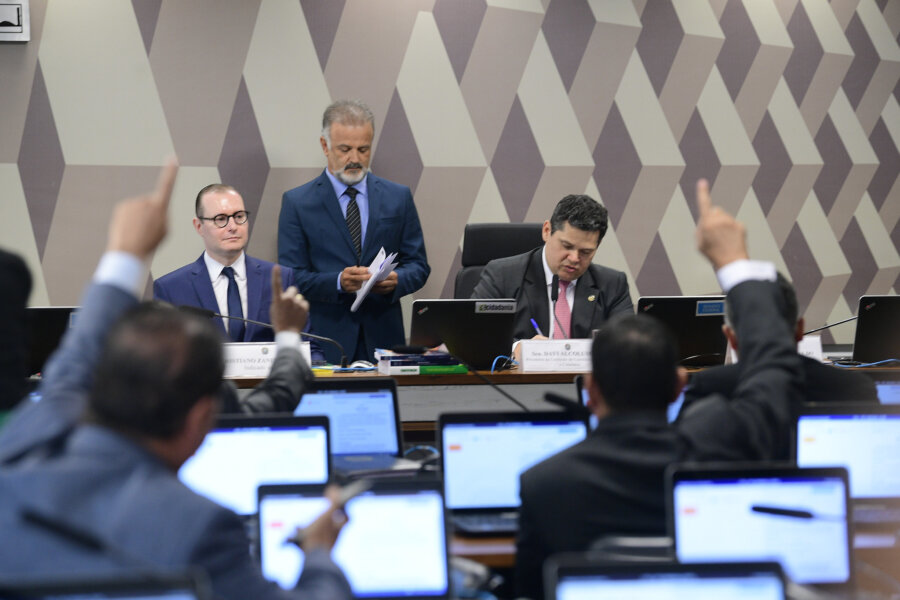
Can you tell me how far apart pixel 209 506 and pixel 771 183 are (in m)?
5.11

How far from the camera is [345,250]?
4.46 meters

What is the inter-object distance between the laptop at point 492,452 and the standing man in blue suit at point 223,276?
165cm

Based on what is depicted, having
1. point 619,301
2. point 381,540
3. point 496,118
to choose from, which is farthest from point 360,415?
point 496,118

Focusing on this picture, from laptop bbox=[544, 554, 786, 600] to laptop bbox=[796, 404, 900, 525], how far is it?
1039 millimetres

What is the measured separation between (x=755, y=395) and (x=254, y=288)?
2.52 metres

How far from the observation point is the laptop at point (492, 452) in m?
2.15

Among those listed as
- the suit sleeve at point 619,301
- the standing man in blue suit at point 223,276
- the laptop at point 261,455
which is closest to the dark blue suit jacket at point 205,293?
the standing man in blue suit at point 223,276

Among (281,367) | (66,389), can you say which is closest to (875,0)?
(281,367)

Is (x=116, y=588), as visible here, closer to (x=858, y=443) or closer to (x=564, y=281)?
(x=858, y=443)

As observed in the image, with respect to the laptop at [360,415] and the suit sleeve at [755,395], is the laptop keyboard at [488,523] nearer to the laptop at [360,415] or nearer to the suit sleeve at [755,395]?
the laptop at [360,415]

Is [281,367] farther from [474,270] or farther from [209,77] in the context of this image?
[209,77]

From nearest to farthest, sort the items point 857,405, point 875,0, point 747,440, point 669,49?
point 747,440 < point 857,405 < point 669,49 < point 875,0

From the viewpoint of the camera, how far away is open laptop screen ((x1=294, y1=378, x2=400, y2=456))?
2.49 meters

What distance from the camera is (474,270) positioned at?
4316mm
